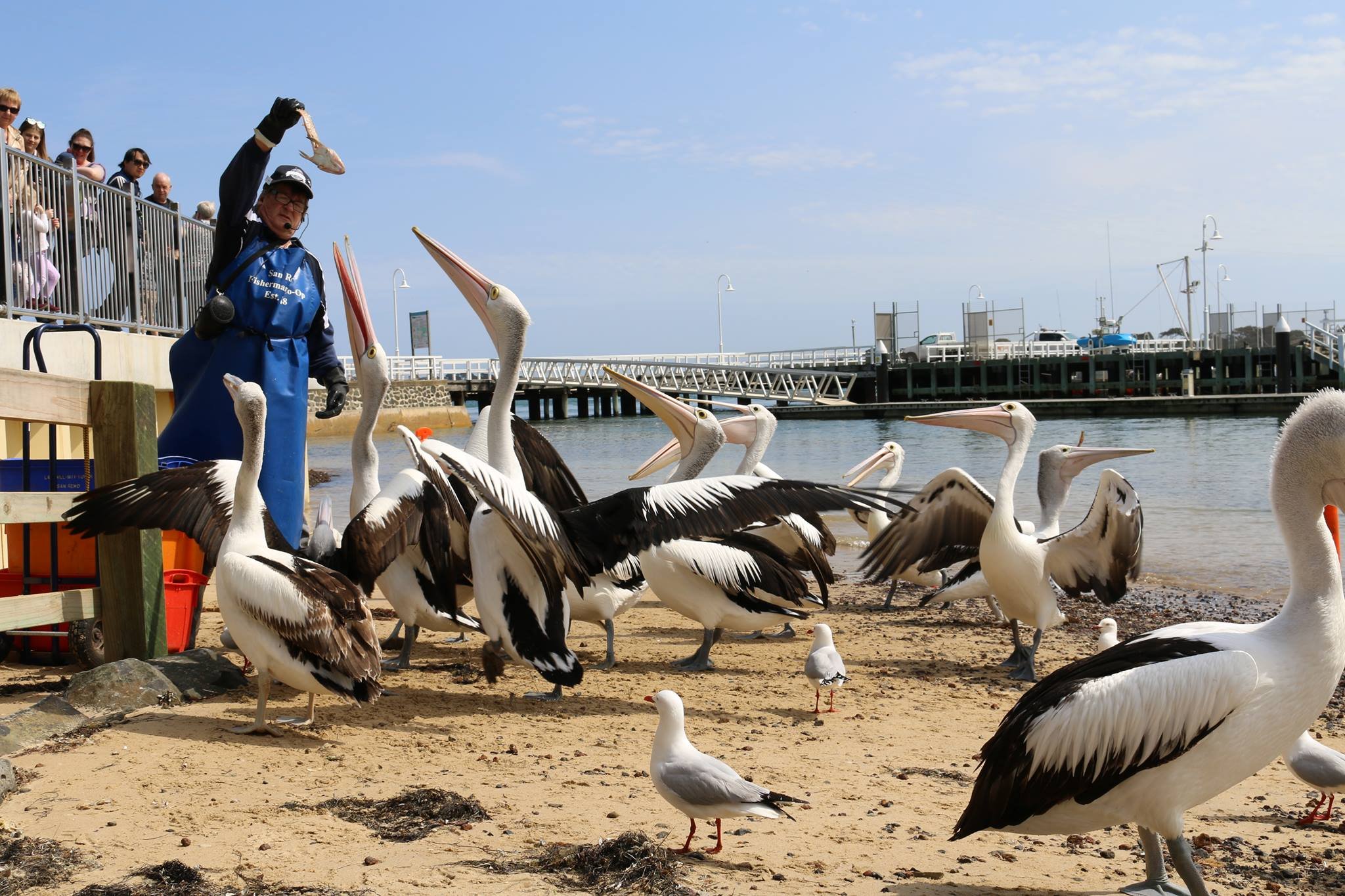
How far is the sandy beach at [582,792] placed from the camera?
10.3ft

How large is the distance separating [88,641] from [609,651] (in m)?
2.50

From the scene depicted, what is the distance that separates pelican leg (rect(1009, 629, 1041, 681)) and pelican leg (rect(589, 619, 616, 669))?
2.10 metres

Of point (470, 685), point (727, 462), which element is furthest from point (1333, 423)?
point (727, 462)

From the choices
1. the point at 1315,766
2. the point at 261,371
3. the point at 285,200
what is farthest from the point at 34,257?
the point at 1315,766

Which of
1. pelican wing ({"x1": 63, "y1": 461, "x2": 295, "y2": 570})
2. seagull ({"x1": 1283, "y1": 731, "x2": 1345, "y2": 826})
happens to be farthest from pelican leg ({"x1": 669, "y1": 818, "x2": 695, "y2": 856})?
pelican wing ({"x1": 63, "y1": 461, "x2": 295, "y2": 570})

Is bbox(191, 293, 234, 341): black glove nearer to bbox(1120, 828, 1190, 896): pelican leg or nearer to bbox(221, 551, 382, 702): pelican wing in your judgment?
bbox(221, 551, 382, 702): pelican wing

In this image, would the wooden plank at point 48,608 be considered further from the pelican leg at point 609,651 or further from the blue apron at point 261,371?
the pelican leg at point 609,651

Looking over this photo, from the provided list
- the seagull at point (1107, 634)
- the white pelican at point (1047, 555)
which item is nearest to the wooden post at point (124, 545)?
the white pelican at point (1047, 555)

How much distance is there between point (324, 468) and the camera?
28031mm

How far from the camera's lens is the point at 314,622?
4234mm

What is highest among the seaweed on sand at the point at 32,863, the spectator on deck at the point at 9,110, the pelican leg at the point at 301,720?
the spectator on deck at the point at 9,110

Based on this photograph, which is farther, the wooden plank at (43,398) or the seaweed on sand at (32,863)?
the wooden plank at (43,398)

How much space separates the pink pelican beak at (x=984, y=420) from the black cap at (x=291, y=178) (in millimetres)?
3843

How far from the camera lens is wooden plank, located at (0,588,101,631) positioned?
4.42 meters
